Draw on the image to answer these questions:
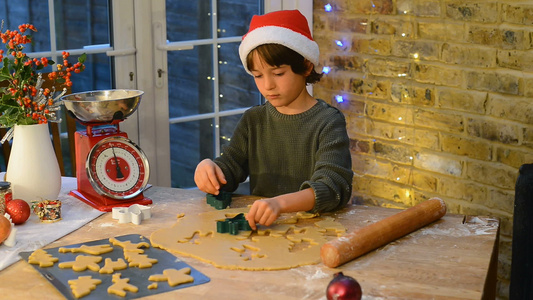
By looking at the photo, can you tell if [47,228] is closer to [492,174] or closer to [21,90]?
[21,90]

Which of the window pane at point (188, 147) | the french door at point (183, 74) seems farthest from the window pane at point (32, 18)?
the window pane at point (188, 147)

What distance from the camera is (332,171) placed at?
213 centimetres

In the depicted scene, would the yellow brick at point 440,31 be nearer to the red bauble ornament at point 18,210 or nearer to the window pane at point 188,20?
the window pane at point 188,20

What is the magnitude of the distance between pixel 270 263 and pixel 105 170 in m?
0.72

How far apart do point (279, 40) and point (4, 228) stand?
0.95 m

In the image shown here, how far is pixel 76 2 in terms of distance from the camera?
3301mm

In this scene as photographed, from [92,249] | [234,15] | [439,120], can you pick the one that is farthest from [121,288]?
[234,15]

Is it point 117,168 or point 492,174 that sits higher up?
point 117,168

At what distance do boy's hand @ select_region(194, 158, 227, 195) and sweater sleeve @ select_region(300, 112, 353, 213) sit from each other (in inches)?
10.3

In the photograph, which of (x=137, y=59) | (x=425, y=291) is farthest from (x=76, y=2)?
(x=425, y=291)

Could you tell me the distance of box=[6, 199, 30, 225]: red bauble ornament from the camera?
1.99 m

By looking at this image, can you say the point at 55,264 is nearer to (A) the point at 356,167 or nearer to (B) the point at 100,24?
(B) the point at 100,24

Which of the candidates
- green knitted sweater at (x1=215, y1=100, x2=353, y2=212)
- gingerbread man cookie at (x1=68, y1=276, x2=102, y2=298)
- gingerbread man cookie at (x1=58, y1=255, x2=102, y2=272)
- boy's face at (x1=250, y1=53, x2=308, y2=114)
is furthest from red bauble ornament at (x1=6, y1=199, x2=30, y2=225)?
boy's face at (x1=250, y1=53, x2=308, y2=114)

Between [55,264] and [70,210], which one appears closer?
[55,264]
